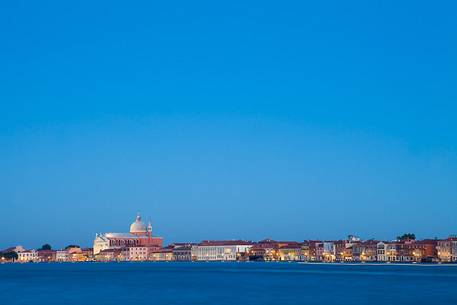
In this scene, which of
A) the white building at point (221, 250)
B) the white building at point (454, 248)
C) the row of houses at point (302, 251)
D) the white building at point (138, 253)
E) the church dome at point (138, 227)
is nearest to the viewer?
the white building at point (454, 248)

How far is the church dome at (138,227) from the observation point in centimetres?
18425

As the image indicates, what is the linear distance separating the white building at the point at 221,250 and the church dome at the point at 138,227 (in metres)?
13.6

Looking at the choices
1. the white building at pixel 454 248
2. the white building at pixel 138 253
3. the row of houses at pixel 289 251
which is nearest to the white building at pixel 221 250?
the row of houses at pixel 289 251

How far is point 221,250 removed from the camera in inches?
6811

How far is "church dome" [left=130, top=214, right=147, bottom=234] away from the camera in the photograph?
7254 inches

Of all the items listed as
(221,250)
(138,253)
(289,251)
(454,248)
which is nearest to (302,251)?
(289,251)

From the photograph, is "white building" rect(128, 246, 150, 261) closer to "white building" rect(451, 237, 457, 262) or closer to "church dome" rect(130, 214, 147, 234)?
"church dome" rect(130, 214, 147, 234)

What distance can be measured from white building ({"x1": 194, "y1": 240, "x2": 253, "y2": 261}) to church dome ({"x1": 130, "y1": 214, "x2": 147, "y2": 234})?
13643 mm

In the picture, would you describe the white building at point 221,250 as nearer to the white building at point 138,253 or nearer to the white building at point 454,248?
the white building at point 138,253

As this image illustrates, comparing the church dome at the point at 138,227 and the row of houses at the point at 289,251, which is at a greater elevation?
the church dome at the point at 138,227

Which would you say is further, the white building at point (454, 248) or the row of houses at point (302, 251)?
the row of houses at point (302, 251)

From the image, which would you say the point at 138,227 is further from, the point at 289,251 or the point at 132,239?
the point at 289,251

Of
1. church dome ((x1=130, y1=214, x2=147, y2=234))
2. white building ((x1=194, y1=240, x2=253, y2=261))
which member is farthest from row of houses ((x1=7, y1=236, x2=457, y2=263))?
church dome ((x1=130, y1=214, x2=147, y2=234))

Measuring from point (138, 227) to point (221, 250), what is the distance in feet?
74.2
